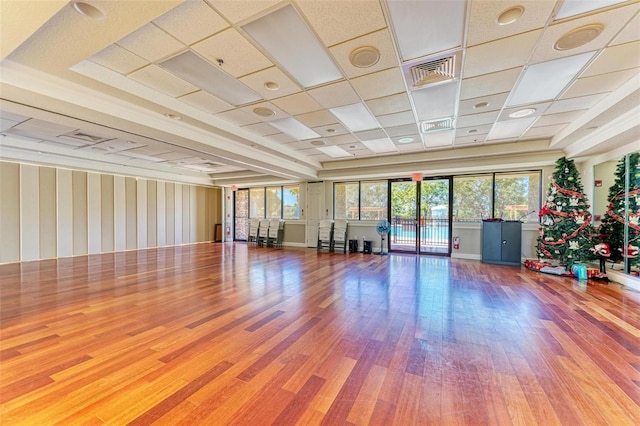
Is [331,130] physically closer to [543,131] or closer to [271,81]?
[271,81]

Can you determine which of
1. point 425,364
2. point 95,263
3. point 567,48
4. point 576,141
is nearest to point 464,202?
point 576,141

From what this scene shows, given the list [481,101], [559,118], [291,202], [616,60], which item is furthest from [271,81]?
[291,202]

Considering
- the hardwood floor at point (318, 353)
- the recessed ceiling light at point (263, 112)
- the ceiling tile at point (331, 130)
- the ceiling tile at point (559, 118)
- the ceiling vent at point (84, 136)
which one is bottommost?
the hardwood floor at point (318, 353)

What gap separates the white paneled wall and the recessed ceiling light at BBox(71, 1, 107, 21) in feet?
24.5

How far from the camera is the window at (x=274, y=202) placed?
11.1m

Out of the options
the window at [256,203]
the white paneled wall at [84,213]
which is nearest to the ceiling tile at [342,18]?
the white paneled wall at [84,213]

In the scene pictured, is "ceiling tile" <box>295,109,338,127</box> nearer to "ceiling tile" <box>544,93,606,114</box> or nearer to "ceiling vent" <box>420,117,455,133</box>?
"ceiling vent" <box>420,117,455,133</box>

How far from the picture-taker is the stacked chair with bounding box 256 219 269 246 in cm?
1050

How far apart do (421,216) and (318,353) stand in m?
6.88

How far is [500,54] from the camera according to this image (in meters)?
2.77

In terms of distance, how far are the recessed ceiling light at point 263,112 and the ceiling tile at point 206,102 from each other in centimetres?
39

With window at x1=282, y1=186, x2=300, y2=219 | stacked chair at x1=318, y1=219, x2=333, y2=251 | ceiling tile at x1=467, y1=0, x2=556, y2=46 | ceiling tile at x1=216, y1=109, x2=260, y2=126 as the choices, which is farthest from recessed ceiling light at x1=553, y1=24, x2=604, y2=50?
window at x1=282, y1=186, x2=300, y2=219

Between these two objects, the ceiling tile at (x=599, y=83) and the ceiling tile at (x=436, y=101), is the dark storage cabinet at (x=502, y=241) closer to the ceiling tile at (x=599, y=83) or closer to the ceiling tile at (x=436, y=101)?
the ceiling tile at (x=599, y=83)

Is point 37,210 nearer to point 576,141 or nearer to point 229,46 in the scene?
point 229,46
